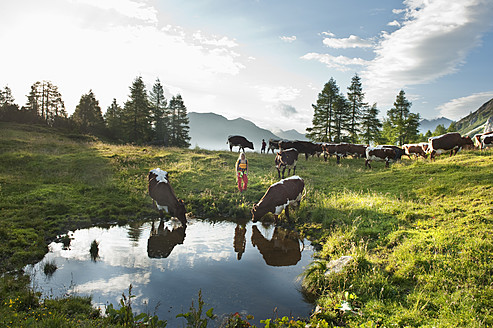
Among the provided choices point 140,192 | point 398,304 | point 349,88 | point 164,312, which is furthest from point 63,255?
point 349,88

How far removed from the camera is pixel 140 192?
14.6 meters

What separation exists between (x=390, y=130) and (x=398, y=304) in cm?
5712

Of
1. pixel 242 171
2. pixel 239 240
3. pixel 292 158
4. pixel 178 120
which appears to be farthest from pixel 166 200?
pixel 178 120

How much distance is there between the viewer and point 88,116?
160 ft

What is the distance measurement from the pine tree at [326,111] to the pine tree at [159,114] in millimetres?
28252

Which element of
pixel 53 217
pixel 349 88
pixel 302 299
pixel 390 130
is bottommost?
pixel 302 299

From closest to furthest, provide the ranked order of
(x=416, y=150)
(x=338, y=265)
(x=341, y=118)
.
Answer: (x=338, y=265) < (x=416, y=150) < (x=341, y=118)

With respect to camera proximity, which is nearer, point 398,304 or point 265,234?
point 398,304

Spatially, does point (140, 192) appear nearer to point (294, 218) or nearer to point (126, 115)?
point (294, 218)

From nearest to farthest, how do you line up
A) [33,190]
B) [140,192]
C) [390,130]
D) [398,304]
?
[398,304] → [33,190] → [140,192] → [390,130]

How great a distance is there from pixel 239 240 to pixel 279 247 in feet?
5.49

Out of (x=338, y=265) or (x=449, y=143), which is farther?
(x=449, y=143)

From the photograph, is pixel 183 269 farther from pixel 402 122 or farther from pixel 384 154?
pixel 402 122

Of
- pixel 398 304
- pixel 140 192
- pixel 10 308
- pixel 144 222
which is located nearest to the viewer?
pixel 10 308
